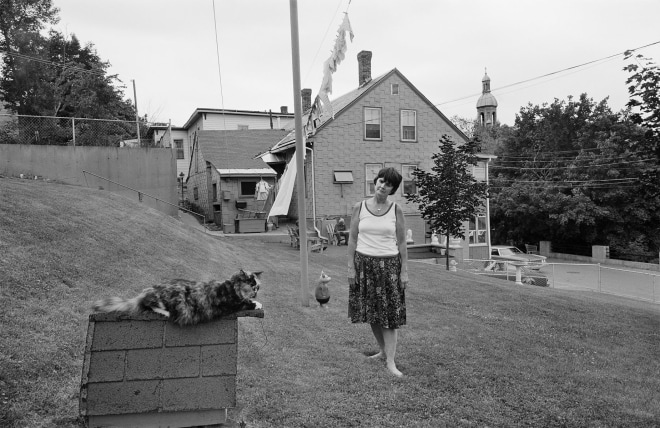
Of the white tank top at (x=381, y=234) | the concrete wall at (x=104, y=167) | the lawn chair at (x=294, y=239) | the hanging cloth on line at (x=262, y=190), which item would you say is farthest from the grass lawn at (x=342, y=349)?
the hanging cloth on line at (x=262, y=190)

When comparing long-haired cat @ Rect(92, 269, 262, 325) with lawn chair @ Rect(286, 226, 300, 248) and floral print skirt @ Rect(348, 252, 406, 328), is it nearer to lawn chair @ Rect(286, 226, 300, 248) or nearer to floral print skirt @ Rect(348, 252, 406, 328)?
floral print skirt @ Rect(348, 252, 406, 328)

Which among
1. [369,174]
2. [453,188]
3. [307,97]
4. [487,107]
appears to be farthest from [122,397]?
[487,107]

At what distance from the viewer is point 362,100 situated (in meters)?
21.7

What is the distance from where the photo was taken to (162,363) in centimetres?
288

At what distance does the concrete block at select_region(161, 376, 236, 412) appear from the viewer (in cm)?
291

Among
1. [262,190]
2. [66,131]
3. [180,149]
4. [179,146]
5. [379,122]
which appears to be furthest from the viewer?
[179,146]

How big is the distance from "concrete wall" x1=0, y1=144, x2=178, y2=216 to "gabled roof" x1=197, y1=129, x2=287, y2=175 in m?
4.36

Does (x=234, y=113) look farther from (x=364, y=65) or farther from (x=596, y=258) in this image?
(x=596, y=258)

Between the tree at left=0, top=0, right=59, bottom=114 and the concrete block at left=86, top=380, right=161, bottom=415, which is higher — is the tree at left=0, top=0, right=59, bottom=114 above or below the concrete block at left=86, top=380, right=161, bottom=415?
above

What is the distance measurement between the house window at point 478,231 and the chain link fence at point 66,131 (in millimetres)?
16161

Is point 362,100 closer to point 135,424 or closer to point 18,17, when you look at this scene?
point 18,17

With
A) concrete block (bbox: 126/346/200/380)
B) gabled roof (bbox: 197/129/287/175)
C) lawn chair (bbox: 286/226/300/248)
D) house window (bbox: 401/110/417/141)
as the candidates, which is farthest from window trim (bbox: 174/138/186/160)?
concrete block (bbox: 126/346/200/380)

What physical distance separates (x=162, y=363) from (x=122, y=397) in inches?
11.9

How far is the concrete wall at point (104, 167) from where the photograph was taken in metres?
16.1
